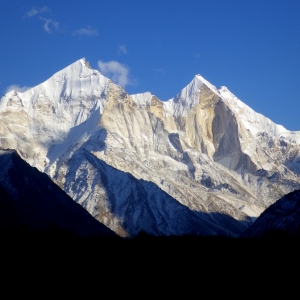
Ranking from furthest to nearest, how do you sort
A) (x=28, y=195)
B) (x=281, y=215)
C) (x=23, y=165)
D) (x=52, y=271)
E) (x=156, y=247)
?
1. (x=23, y=165)
2. (x=28, y=195)
3. (x=281, y=215)
4. (x=156, y=247)
5. (x=52, y=271)

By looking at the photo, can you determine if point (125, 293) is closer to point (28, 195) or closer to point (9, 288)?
point (9, 288)

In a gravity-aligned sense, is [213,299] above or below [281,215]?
below

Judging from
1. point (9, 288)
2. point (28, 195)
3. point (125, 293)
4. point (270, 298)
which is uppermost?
point (28, 195)

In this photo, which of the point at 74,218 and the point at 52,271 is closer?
the point at 52,271

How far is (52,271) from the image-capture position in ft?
140

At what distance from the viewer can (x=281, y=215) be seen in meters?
117

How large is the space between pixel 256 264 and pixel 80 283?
38.8ft

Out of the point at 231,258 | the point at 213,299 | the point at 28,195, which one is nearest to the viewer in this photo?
the point at 213,299

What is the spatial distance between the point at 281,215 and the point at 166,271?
76952mm

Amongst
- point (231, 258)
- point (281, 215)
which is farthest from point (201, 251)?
point (281, 215)

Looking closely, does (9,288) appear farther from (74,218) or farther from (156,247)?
(74,218)

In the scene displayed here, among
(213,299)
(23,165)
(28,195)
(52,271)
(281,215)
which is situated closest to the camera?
(213,299)

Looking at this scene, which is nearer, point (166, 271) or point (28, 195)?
point (166, 271)

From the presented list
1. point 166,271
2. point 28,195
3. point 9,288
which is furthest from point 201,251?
point 28,195
